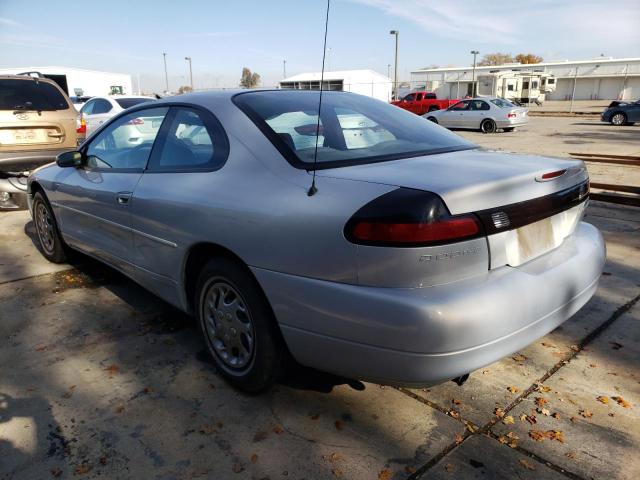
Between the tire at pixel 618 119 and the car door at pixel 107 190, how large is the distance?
24.9 m

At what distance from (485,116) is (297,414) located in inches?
819

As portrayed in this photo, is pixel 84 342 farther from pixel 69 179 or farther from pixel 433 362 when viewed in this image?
pixel 433 362

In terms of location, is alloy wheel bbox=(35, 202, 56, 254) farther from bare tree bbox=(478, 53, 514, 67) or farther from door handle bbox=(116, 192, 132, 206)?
bare tree bbox=(478, 53, 514, 67)

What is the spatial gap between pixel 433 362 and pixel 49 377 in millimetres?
2193

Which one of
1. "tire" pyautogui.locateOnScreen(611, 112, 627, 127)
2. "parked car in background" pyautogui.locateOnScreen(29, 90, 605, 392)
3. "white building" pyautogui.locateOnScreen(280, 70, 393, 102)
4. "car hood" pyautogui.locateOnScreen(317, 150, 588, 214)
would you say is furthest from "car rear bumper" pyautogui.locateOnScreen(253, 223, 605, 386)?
"white building" pyautogui.locateOnScreen(280, 70, 393, 102)

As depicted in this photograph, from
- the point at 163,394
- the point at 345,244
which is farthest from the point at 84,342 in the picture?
the point at 345,244

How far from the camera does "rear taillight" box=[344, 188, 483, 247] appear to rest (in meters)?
1.88

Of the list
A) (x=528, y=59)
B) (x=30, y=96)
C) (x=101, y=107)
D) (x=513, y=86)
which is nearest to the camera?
A: (x=30, y=96)

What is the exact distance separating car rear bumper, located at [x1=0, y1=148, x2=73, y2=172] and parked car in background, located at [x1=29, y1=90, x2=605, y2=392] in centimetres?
445

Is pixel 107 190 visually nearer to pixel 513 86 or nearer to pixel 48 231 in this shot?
pixel 48 231

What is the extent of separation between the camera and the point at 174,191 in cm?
279

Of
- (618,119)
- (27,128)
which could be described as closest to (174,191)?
(27,128)

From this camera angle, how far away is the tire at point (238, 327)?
2.40 m

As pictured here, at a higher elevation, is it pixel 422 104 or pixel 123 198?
pixel 422 104
